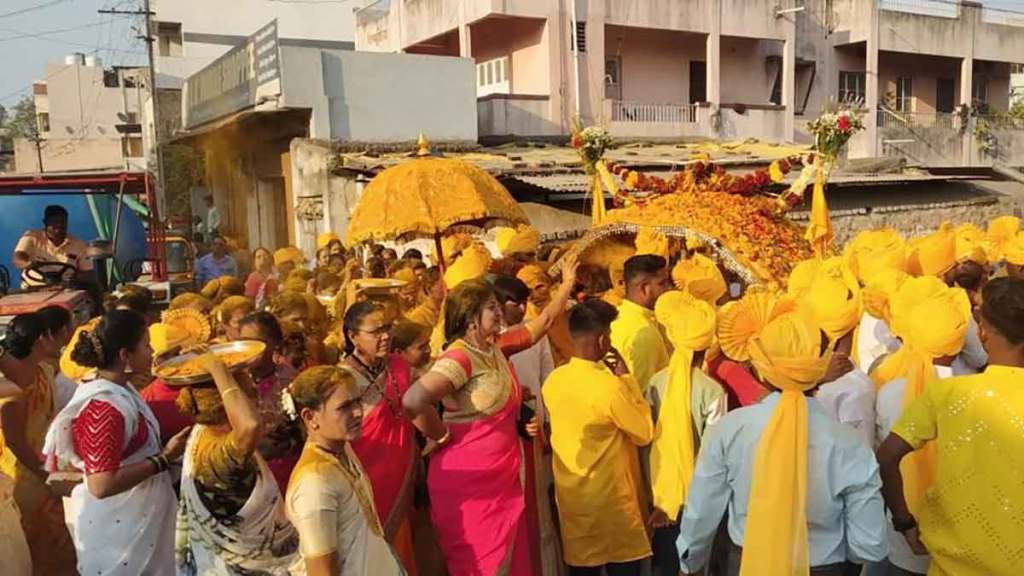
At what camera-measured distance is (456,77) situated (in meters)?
15.1

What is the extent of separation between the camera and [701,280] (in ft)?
16.1

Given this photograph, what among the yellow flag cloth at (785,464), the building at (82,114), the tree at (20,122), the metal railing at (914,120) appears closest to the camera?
the yellow flag cloth at (785,464)

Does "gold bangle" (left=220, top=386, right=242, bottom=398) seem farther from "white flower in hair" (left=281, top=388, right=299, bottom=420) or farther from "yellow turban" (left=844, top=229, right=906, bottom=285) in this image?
"yellow turban" (left=844, top=229, right=906, bottom=285)

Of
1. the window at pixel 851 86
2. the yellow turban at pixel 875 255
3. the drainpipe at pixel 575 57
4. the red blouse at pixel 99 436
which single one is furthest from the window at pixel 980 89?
the red blouse at pixel 99 436

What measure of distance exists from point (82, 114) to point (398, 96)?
3267 centimetres

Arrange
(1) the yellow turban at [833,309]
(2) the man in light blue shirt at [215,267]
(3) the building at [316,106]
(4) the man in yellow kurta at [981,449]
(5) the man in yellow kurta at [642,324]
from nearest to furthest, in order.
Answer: (4) the man in yellow kurta at [981,449] < (1) the yellow turban at [833,309] < (5) the man in yellow kurta at [642,324] < (2) the man in light blue shirt at [215,267] < (3) the building at [316,106]

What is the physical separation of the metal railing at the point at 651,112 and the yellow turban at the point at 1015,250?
13.8 metres

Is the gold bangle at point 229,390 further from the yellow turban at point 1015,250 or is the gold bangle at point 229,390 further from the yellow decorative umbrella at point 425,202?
the yellow turban at point 1015,250

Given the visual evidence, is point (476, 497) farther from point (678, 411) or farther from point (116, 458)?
point (116, 458)

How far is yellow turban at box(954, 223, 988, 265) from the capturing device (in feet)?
18.6

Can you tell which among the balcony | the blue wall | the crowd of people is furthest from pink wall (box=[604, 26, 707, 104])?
the crowd of people

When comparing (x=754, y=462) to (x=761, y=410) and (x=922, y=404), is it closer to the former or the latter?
(x=761, y=410)

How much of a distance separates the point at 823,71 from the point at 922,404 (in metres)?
23.7

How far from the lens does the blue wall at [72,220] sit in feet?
35.3
